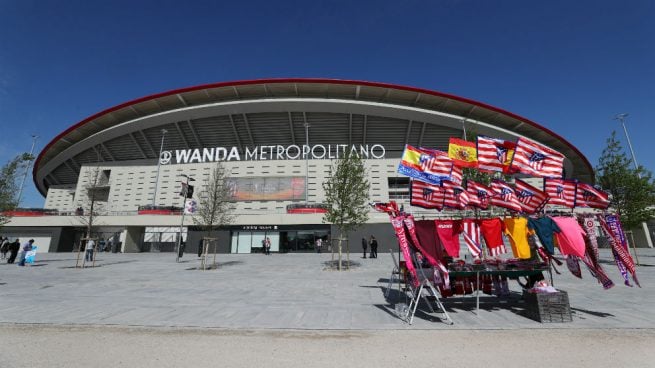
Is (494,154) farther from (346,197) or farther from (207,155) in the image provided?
(207,155)

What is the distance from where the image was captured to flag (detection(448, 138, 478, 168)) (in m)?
8.63

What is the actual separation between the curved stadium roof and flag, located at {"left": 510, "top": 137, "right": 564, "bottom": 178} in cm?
3326

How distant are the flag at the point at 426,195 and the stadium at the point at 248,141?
24891 mm

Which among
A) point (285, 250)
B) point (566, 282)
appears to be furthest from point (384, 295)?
point (285, 250)

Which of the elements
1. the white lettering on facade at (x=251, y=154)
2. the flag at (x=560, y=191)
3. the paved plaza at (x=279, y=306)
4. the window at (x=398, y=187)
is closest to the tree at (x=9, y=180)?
the paved plaza at (x=279, y=306)

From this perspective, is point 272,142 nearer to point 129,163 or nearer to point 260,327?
point 129,163

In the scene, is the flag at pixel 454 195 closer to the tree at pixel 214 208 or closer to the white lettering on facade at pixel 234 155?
the tree at pixel 214 208

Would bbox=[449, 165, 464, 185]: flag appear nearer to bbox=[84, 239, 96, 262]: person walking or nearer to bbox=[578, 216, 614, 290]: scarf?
bbox=[578, 216, 614, 290]: scarf

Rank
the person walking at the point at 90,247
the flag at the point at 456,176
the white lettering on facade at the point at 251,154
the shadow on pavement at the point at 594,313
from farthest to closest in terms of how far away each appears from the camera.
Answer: the white lettering on facade at the point at 251,154 → the person walking at the point at 90,247 → the flag at the point at 456,176 → the shadow on pavement at the point at 594,313

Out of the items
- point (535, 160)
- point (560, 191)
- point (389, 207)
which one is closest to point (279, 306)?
point (389, 207)

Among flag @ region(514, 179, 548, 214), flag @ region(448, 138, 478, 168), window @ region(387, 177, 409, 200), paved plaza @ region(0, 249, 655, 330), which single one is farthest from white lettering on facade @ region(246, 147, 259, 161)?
flag @ region(514, 179, 548, 214)

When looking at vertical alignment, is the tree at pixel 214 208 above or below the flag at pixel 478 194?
above

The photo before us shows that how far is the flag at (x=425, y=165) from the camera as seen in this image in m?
8.01

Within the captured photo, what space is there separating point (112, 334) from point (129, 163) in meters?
49.7
